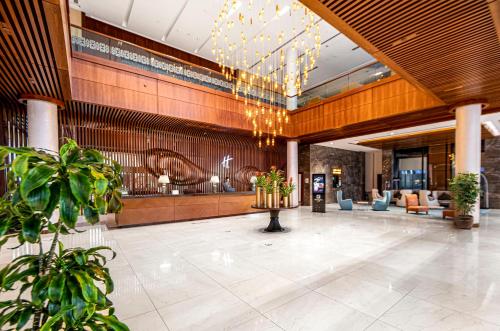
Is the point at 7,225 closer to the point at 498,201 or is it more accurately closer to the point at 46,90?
the point at 46,90

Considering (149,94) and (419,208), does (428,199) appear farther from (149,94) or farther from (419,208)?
(149,94)

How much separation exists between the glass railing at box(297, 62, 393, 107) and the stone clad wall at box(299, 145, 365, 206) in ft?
11.8

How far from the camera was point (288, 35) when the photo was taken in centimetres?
1056

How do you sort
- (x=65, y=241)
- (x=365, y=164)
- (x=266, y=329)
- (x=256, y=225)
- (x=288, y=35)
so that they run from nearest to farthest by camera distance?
1. (x=266, y=329)
2. (x=65, y=241)
3. (x=256, y=225)
4. (x=288, y=35)
5. (x=365, y=164)

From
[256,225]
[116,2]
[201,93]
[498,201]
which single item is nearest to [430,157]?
[498,201]

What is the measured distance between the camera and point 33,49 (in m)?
4.04

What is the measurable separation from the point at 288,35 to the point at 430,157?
36.4 feet

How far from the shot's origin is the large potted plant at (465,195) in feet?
22.4

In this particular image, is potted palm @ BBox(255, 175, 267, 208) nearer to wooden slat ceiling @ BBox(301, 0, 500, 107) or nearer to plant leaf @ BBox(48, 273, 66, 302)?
wooden slat ceiling @ BBox(301, 0, 500, 107)

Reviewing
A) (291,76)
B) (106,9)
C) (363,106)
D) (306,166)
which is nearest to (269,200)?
(363,106)

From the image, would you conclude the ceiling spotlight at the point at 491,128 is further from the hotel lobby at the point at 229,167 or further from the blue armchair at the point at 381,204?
the blue armchair at the point at 381,204

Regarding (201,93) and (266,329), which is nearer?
(266,329)

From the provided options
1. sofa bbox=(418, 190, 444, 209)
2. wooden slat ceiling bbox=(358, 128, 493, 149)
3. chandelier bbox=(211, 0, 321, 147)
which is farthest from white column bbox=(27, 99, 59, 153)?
sofa bbox=(418, 190, 444, 209)

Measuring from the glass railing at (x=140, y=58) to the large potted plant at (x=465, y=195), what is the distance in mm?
8209
